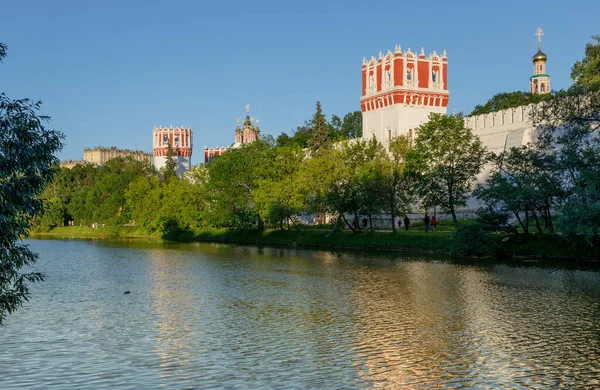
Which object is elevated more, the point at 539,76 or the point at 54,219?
the point at 539,76

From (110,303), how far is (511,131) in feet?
134

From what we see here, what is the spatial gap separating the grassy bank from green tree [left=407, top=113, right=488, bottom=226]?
2.69 meters

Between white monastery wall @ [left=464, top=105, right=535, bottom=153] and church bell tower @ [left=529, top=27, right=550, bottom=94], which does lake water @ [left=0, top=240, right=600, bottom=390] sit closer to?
white monastery wall @ [left=464, top=105, right=535, bottom=153]

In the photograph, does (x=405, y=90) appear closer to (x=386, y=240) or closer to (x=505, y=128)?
(x=505, y=128)

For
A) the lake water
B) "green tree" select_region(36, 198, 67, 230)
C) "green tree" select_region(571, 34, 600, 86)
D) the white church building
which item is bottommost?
the lake water

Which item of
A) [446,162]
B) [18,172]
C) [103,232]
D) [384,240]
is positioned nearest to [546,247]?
[446,162]

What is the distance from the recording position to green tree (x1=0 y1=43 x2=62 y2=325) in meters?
12.5

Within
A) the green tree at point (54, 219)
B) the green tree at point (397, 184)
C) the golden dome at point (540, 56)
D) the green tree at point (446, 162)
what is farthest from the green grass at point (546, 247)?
the golden dome at point (540, 56)

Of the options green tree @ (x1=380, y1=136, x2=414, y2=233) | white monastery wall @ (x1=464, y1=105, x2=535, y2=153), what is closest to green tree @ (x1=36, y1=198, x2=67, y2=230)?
green tree @ (x1=380, y1=136, x2=414, y2=233)

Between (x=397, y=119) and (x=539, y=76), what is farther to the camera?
(x=539, y=76)

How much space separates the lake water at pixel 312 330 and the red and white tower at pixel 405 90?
38167 mm

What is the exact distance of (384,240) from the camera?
169 feet

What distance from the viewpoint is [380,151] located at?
5716cm

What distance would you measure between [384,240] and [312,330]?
3184cm
